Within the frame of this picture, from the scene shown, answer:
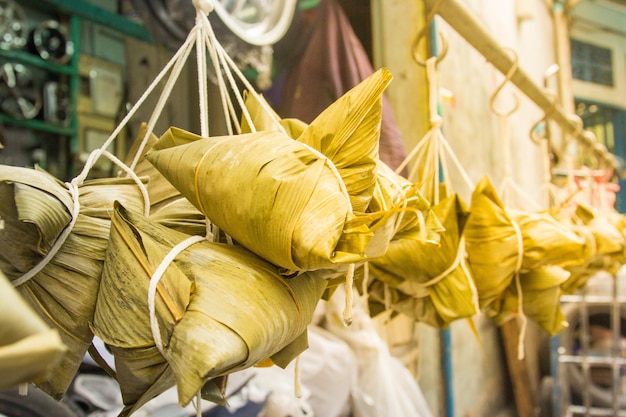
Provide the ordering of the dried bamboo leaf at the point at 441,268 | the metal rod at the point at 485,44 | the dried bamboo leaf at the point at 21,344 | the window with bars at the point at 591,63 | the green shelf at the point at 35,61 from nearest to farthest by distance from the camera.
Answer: the dried bamboo leaf at the point at 21,344, the dried bamboo leaf at the point at 441,268, the metal rod at the point at 485,44, the green shelf at the point at 35,61, the window with bars at the point at 591,63

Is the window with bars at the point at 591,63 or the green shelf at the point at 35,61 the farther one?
the window with bars at the point at 591,63

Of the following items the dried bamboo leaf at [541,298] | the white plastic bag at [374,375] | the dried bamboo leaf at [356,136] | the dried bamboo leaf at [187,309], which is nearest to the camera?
the dried bamboo leaf at [187,309]

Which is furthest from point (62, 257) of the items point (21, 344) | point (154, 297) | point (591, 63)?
point (591, 63)

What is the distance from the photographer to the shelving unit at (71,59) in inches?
74.5

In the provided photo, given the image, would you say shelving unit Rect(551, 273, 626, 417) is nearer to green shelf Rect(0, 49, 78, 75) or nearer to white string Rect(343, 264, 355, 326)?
white string Rect(343, 264, 355, 326)

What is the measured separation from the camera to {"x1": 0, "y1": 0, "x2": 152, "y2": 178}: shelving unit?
189 cm

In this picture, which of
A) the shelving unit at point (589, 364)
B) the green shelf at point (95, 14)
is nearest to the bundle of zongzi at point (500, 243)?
the green shelf at point (95, 14)

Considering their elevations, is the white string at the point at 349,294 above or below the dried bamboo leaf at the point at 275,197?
below

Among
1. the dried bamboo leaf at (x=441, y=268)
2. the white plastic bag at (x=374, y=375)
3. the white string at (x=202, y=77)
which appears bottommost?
the white plastic bag at (x=374, y=375)

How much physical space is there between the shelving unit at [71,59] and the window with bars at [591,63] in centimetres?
511

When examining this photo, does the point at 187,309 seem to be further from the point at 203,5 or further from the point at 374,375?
the point at 374,375

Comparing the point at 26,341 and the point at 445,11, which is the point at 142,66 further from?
the point at 26,341

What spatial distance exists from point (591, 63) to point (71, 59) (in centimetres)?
→ 560

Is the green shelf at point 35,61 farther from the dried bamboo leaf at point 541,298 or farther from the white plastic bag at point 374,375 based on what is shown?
the dried bamboo leaf at point 541,298
